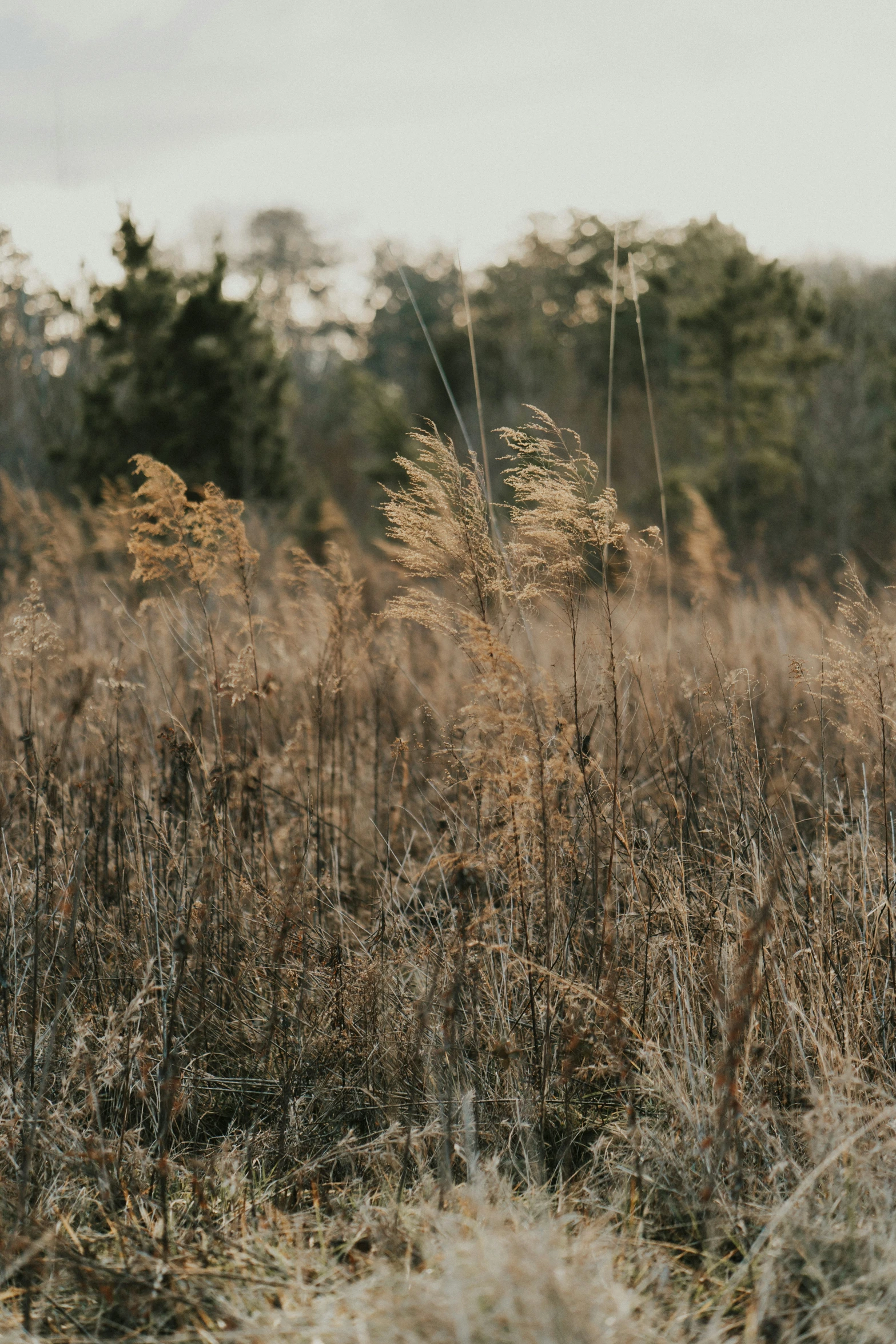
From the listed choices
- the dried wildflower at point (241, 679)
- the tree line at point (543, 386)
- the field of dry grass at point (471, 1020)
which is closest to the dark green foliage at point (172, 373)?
the tree line at point (543, 386)

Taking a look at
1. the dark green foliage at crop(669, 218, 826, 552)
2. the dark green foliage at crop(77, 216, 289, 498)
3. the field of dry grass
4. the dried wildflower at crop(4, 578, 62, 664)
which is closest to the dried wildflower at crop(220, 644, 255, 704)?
the field of dry grass

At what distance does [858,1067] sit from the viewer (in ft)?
6.47

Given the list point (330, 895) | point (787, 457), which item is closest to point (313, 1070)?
point (330, 895)

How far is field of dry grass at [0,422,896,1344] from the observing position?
1632 mm

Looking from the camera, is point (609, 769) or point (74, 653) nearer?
point (609, 769)

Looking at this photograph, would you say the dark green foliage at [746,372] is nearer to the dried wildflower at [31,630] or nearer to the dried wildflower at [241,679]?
the dried wildflower at [241,679]

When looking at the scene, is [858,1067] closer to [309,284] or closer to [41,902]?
[41,902]

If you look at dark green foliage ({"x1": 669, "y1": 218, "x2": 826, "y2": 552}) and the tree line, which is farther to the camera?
dark green foliage ({"x1": 669, "y1": 218, "x2": 826, "y2": 552})

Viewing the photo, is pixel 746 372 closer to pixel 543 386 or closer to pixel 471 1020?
pixel 543 386

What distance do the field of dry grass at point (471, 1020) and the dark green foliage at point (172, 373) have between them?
448 inches

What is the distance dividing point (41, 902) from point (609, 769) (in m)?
1.81

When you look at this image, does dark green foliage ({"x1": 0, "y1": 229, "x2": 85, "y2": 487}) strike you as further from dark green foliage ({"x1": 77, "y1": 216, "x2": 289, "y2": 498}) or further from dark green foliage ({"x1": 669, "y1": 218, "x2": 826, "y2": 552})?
dark green foliage ({"x1": 669, "y1": 218, "x2": 826, "y2": 552})

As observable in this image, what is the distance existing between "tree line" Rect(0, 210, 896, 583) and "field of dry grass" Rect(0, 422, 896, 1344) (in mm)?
1319

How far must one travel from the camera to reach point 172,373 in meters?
13.6
